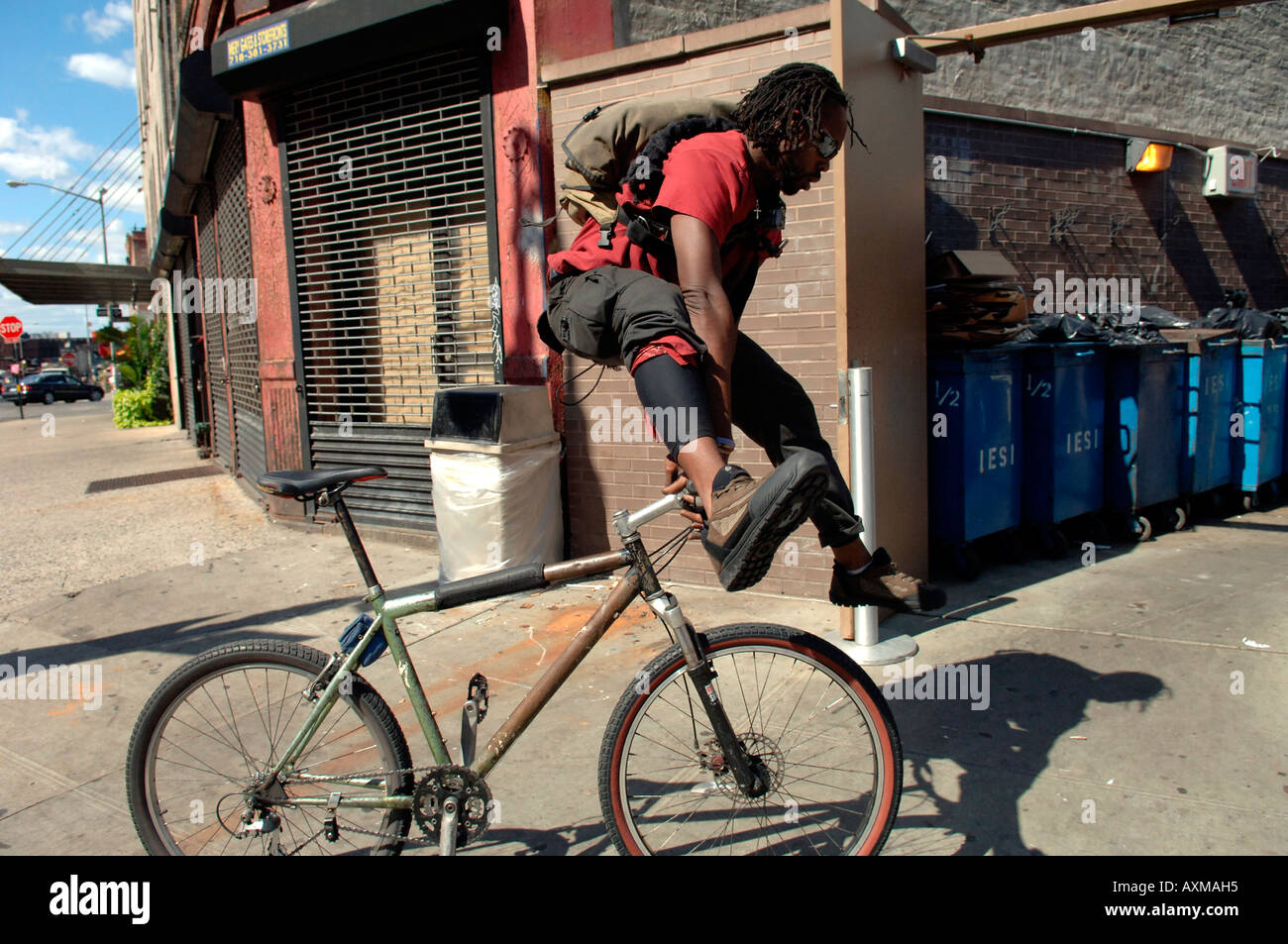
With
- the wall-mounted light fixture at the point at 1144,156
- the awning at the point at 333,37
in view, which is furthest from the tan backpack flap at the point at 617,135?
the wall-mounted light fixture at the point at 1144,156

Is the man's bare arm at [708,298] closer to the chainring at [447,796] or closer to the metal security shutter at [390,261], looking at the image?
the chainring at [447,796]

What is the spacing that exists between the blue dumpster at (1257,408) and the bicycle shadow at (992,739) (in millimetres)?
4549

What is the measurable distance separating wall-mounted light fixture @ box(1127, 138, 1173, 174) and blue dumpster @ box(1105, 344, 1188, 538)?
3721 millimetres

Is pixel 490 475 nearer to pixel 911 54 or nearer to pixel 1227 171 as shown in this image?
pixel 911 54

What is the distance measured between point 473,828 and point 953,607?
11.4ft

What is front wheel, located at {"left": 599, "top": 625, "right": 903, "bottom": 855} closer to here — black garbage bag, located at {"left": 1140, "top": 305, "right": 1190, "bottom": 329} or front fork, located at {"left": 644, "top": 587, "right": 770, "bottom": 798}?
front fork, located at {"left": 644, "top": 587, "right": 770, "bottom": 798}

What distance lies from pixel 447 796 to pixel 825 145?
2.05 meters

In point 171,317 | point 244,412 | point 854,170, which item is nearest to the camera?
point 854,170

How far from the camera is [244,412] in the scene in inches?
448

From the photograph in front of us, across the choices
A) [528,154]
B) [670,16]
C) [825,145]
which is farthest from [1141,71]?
[825,145]

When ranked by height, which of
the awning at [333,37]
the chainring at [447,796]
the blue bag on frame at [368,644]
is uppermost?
the awning at [333,37]

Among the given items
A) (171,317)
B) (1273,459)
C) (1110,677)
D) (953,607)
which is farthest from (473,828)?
(171,317)

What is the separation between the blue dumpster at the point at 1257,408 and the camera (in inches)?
300
